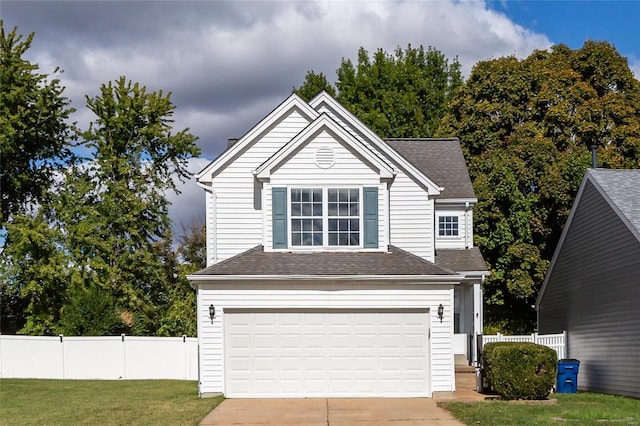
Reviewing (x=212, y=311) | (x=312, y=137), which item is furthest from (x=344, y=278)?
(x=312, y=137)

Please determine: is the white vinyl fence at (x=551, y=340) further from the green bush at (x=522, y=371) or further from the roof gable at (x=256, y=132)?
the roof gable at (x=256, y=132)

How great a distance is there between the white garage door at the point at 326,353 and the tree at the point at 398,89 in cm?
2489

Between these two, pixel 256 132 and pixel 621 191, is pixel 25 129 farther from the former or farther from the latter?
pixel 621 191

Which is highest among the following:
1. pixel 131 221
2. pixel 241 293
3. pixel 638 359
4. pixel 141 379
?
pixel 131 221

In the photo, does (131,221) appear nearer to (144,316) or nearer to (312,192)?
(144,316)

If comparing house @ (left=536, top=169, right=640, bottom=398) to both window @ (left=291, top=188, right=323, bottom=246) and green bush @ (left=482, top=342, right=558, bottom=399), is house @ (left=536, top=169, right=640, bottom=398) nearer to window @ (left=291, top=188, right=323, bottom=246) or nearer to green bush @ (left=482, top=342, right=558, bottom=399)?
green bush @ (left=482, top=342, right=558, bottom=399)

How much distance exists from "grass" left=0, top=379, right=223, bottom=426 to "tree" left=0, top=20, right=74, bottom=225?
1173 centimetres

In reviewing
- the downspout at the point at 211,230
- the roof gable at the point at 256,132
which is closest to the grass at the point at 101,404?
the downspout at the point at 211,230

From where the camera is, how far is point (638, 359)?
19.2m

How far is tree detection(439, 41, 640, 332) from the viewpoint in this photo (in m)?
32.5

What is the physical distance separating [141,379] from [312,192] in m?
11.3

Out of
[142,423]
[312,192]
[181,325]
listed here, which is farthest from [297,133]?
[181,325]

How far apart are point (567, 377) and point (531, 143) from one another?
1560cm

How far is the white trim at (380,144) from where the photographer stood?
68.6 ft
